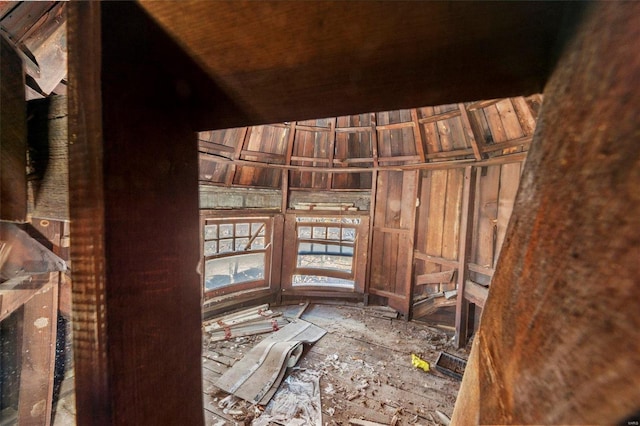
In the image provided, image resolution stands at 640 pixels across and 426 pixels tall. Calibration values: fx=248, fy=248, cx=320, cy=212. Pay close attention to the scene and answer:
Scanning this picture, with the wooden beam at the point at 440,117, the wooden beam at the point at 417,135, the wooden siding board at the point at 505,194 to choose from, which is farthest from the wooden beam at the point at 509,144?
the wooden beam at the point at 417,135

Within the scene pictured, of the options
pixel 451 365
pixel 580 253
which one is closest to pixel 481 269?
pixel 451 365

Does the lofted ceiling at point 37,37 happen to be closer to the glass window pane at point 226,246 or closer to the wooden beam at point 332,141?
the glass window pane at point 226,246

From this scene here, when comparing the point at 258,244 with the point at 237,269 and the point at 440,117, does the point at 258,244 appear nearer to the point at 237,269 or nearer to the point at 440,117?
the point at 440,117

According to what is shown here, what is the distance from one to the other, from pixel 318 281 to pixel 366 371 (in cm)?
225

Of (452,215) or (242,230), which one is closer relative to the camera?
(452,215)

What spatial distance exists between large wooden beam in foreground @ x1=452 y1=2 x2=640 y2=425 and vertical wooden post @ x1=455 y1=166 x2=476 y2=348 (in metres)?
3.46

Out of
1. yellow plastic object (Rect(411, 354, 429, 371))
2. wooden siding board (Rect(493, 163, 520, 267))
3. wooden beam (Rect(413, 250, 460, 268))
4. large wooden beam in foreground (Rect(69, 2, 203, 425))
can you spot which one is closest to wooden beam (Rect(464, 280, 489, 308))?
wooden beam (Rect(413, 250, 460, 268))

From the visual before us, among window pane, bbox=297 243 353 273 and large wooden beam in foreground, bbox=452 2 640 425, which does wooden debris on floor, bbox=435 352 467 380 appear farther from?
large wooden beam in foreground, bbox=452 2 640 425

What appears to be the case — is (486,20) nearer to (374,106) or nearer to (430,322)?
(374,106)

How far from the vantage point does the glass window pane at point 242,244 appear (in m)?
4.23

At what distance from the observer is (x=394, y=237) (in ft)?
14.0

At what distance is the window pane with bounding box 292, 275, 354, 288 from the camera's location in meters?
4.73

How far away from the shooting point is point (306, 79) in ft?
1.15

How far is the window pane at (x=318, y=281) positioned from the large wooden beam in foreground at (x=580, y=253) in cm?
460
